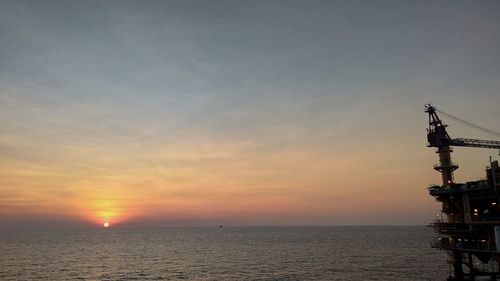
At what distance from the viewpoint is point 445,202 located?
250 feet

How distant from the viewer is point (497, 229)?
5769cm

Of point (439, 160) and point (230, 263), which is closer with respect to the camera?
point (439, 160)

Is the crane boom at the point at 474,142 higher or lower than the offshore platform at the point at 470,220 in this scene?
higher

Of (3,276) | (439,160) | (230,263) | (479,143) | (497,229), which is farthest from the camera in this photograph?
(230,263)

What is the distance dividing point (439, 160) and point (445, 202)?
1338 centimetres

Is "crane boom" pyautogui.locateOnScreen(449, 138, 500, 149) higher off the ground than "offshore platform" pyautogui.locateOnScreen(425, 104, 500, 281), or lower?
higher

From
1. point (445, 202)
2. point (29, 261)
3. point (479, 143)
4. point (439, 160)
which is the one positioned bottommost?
point (29, 261)

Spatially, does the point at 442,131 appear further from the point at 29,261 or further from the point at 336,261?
the point at 29,261

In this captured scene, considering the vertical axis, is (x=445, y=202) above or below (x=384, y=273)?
above

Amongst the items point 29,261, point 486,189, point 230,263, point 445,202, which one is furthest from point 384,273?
point 29,261

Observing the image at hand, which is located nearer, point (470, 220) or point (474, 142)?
point (470, 220)

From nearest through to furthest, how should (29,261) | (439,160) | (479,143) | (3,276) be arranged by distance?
(439,160)
(3,276)
(479,143)
(29,261)

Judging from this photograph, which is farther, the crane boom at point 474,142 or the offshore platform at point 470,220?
the crane boom at point 474,142

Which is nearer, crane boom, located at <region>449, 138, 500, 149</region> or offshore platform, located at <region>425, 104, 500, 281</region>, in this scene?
offshore platform, located at <region>425, 104, 500, 281</region>
